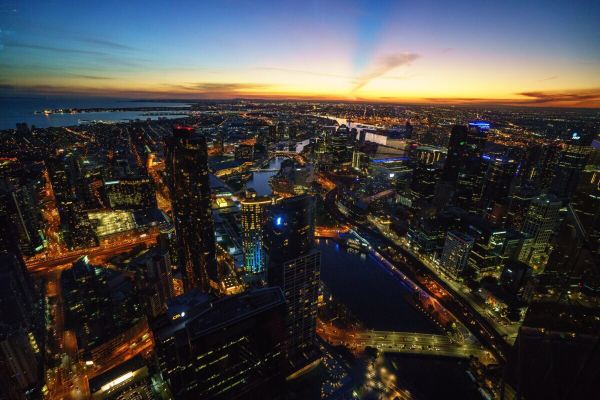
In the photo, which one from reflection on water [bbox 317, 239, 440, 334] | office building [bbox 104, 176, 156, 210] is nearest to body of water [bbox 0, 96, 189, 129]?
office building [bbox 104, 176, 156, 210]

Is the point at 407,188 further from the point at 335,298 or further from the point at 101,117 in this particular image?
the point at 101,117

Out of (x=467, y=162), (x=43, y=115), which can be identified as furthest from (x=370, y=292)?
(x=43, y=115)

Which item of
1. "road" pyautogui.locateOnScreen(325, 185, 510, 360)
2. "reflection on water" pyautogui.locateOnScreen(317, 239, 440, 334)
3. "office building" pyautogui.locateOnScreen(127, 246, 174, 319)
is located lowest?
"reflection on water" pyautogui.locateOnScreen(317, 239, 440, 334)

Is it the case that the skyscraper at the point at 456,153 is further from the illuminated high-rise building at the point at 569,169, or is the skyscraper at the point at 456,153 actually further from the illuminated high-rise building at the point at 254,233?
the illuminated high-rise building at the point at 254,233

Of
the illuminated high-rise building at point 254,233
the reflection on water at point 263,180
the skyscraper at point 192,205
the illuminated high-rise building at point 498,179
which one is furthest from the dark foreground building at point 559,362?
the reflection on water at point 263,180

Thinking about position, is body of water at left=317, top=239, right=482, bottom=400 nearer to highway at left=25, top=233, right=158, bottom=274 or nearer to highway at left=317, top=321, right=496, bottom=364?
highway at left=317, top=321, right=496, bottom=364

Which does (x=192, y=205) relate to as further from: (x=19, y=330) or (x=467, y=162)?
(x=467, y=162)

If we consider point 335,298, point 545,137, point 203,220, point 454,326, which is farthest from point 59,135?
point 545,137
